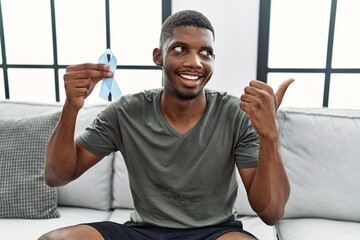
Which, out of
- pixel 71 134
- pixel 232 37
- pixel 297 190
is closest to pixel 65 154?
pixel 71 134

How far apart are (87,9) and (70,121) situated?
1.25 meters

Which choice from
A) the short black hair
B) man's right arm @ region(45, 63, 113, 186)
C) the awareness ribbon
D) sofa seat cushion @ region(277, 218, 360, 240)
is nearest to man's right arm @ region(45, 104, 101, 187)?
man's right arm @ region(45, 63, 113, 186)

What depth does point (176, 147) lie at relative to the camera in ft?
3.86

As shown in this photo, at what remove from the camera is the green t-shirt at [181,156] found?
1167 millimetres

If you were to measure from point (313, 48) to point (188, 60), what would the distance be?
3.79 feet

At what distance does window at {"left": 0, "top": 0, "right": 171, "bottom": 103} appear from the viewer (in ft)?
6.98

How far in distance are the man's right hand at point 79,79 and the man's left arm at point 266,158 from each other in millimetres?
448

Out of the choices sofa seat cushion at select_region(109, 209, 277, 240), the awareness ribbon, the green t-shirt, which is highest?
the awareness ribbon

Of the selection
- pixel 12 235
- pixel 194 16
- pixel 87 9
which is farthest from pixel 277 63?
pixel 12 235

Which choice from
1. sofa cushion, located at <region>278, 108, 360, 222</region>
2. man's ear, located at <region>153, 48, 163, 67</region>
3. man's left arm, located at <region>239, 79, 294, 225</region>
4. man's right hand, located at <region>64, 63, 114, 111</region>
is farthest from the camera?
sofa cushion, located at <region>278, 108, 360, 222</region>

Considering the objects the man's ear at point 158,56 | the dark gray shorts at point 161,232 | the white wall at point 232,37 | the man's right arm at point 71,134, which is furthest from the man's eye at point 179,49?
→ the white wall at point 232,37

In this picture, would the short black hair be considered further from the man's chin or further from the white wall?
the white wall

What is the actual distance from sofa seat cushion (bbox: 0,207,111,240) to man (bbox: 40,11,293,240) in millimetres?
312

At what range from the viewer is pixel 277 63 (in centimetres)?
206
